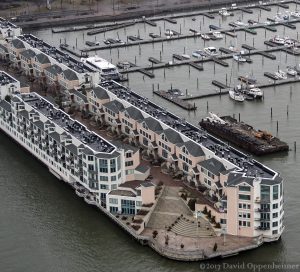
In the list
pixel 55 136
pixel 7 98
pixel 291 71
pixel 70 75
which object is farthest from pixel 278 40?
pixel 55 136

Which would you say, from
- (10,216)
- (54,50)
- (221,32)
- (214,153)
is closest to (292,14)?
(221,32)

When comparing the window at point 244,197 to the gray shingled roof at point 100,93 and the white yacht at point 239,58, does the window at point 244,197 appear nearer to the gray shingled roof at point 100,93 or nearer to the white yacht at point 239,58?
the gray shingled roof at point 100,93

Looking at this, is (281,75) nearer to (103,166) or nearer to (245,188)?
(103,166)

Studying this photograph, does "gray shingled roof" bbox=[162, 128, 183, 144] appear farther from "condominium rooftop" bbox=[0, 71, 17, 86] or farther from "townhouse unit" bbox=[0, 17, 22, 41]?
"townhouse unit" bbox=[0, 17, 22, 41]

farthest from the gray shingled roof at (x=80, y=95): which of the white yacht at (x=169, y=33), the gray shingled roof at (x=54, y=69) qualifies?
the white yacht at (x=169, y=33)

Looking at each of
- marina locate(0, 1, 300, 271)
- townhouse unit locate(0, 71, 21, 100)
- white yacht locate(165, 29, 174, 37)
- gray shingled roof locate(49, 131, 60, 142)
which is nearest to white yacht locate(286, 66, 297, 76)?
marina locate(0, 1, 300, 271)

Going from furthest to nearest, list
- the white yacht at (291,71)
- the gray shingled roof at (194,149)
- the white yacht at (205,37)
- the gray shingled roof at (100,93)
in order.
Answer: the white yacht at (205,37), the white yacht at (291,71), the gray shingled roof at (100,93), the gray shingled roof at (194,149)
